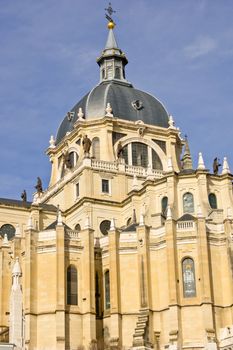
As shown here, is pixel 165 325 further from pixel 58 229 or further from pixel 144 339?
pixel 58 229

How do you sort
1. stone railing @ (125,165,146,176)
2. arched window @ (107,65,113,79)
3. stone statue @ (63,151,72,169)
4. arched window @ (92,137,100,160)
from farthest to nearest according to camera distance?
arched window @ (107,65,113,79)
stone statue @ (63,151,72,169)
arched window @ (92,137,100,160)
stone railing @ (125,165,146,176)

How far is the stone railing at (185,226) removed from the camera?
71812mm

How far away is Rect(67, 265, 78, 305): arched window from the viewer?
2803 inches

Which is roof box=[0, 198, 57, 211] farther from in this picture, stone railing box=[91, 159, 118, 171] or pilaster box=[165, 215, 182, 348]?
pilaster box=[165, 215, 182, 348]

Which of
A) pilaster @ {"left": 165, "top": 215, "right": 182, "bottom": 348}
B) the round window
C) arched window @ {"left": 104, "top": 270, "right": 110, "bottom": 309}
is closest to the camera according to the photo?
pilaster @ {"left": 165, "top": 215, "right": 182, "bottom": 348}

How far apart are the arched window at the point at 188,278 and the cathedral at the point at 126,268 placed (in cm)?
9

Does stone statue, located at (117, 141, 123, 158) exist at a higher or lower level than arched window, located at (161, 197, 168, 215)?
higher

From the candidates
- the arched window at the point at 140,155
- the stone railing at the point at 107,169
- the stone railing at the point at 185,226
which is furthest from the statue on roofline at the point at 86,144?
Result: the stone railing at the point at 185,226

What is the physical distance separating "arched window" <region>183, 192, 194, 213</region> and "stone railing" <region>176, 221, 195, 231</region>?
762 cm

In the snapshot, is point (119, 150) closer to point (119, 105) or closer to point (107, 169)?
point (107, 169)

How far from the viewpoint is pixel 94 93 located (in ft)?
307

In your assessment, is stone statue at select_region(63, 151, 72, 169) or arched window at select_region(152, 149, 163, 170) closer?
stone statue at select_region(63, 151, 72, 169)

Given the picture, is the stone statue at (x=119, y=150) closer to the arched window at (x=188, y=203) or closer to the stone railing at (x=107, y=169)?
the stone railing at (x=107, y=169)

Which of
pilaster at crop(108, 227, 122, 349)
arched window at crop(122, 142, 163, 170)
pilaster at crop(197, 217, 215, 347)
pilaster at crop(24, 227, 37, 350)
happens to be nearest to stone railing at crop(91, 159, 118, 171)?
arched window at crop(122, 142, 163, 170)
